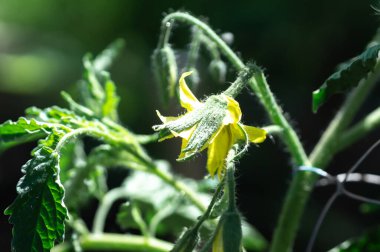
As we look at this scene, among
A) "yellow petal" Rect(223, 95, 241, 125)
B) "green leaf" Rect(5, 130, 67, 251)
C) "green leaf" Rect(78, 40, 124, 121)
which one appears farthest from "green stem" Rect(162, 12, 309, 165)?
"green leaf" Rect(5, 130, 67, 251)

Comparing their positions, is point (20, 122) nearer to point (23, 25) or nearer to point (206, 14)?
point (206, 14)

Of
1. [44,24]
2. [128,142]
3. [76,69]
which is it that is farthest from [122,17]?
[128,142]

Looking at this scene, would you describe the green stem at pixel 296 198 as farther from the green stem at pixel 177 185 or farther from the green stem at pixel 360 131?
the green stem at pixel 177 185

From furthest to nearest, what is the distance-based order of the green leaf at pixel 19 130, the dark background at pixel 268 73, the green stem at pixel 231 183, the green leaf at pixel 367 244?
the dark background at pixel 268 73 → the green leaf at pixel 367 244 → the green leaf at pixel 19 130 → the green stem at pixel 231 183

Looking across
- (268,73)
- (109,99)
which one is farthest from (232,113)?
(268,73)

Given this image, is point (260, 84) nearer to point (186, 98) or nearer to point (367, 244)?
point (186, 98)

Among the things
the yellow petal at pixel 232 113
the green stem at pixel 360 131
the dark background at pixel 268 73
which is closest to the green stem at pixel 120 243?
the green stem at pixel 360 131
